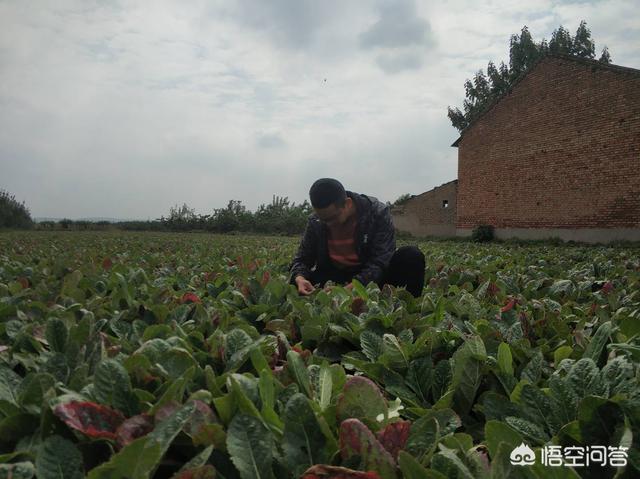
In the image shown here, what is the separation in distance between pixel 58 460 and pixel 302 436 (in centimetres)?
39

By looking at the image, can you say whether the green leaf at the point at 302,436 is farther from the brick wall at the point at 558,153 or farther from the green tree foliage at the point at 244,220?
the green tree foliage at the point at 244,220

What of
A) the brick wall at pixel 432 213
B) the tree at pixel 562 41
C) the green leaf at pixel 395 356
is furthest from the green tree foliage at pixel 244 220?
the green leaf at pixel 395 356

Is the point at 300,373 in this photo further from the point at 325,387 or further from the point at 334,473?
the point at 334,473

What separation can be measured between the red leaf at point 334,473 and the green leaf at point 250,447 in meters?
0.08

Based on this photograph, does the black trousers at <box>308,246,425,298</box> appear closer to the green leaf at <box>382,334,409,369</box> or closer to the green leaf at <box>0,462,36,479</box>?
the green leaf at <box>382,334,409,369</box>

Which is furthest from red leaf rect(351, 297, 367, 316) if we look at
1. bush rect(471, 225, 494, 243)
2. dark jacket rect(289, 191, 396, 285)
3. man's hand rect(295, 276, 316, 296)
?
bush rect(471, 225, 494, 243)

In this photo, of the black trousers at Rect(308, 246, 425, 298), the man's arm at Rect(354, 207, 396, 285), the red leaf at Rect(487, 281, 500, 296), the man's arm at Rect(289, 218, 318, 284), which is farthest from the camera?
the man's arm at Rect(289, 218, 318, 284)

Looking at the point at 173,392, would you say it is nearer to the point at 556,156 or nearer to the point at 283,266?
the point at 283,266

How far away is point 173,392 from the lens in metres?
0.90

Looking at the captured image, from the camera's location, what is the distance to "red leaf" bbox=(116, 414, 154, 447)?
2.77 ft

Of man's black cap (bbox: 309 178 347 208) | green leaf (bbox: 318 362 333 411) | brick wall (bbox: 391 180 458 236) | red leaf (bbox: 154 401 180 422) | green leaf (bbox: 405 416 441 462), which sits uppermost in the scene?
brick wall (bbox: 391 180 458 236)

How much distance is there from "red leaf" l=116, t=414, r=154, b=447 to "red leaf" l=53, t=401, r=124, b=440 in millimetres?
17

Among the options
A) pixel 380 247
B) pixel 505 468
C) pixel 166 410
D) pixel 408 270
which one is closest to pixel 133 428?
pixel 166 410

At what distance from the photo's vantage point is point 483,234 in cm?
1981
